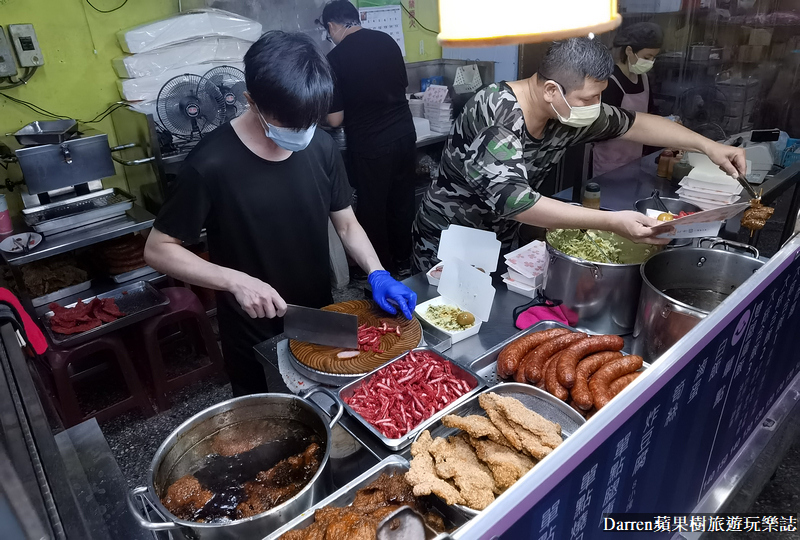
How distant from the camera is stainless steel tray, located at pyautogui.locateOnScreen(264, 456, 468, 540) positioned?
123cm

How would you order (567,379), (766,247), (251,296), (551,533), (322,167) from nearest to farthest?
(551,533) → (567,379) → (251,296) → (322,167) → (766,247)

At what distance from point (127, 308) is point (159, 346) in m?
0.36

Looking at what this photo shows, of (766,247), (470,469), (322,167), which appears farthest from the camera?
(766,247)

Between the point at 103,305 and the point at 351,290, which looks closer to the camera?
the point at 103,305

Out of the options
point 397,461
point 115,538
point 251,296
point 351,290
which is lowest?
point 351,290

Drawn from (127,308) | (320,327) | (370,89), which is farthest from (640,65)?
(127,308)

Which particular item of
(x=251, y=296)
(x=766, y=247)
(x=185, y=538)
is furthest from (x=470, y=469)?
(x=766, y=247)

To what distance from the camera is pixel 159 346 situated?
151 inches

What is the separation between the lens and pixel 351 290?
17.3ft

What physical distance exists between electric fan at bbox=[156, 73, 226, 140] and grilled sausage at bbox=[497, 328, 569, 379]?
2999mm

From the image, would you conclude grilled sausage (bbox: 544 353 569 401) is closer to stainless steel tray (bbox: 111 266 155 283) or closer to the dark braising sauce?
the dark braising sauce

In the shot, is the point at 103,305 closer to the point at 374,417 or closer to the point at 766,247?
the point at 374,417

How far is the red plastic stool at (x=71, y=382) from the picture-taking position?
331cm

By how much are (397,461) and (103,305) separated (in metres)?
2.96
